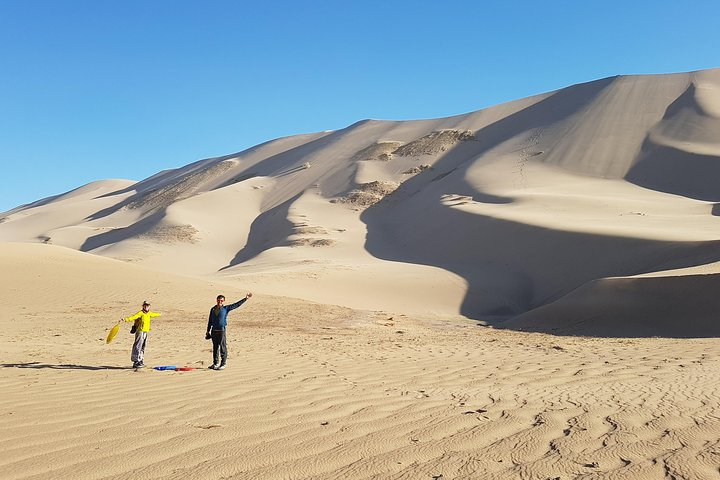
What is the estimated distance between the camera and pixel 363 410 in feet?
18.9

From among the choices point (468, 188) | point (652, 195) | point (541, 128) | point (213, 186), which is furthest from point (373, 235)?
point (213, 186)

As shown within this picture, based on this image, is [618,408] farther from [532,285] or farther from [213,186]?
[213,186]

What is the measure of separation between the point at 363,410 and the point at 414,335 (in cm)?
1014

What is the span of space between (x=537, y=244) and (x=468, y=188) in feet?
69.1

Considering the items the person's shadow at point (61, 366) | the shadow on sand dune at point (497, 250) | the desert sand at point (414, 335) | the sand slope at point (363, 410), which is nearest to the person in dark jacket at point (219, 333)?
the sand slope at point (363, 410)

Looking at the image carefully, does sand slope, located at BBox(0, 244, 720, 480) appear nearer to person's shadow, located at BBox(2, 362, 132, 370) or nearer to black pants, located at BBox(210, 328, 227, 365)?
person's shadow, located at BBox(2, 362, 132, 370)

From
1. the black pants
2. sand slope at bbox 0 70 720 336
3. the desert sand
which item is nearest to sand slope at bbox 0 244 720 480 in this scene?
the desert sand

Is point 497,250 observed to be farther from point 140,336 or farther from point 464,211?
point 140,336

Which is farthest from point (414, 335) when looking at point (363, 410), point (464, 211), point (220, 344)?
point (464, 211)

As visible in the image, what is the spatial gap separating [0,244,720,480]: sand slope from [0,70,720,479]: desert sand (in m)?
0.03

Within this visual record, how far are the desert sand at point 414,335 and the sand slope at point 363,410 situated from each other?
3cm

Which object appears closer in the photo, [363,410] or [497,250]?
[363,410]

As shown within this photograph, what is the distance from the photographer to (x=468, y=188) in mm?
54031

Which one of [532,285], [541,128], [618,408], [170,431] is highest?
[541,128]
